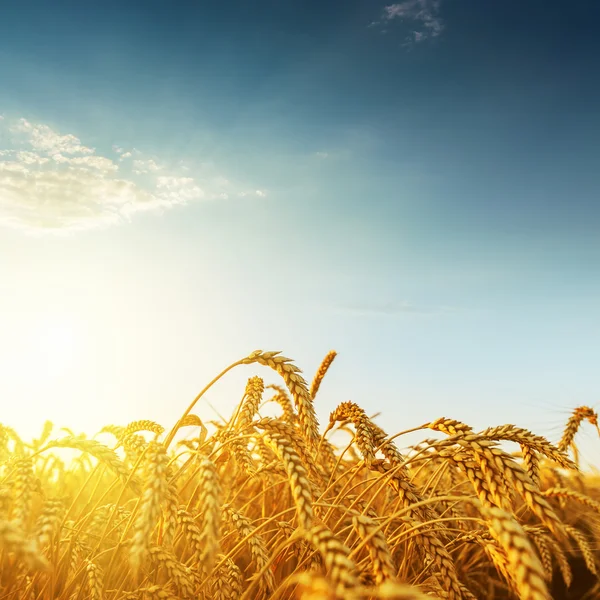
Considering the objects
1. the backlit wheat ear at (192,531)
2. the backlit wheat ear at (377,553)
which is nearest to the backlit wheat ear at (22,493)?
the backlit wheat ear at (192,531)

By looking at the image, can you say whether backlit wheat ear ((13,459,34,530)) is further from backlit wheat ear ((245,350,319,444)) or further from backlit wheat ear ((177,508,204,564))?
backlit wheat ear ((245,350,319,444))

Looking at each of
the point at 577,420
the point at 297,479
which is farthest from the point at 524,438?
the point at 577,420

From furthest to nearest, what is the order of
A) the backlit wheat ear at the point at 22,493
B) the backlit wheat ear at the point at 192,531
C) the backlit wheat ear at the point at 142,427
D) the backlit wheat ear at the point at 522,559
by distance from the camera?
the backlit wheat ear at the point at 142,427 → the backlit wheat ear at the point at 192,531 → the backlit wheat ear at the point at 22,493 → the backlit wheat ear at the point at 522,559

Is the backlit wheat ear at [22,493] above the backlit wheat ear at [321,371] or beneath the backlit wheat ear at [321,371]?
beneath

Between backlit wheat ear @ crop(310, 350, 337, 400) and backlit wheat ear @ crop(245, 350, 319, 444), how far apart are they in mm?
1783

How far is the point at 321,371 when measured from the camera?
4219mm

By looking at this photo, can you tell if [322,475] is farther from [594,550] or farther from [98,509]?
[594,550]

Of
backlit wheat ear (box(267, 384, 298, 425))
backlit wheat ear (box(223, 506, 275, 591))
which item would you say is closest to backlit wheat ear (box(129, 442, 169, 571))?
backlit wheat ear (box(223, 506, 275, 591))

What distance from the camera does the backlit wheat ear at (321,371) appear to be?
416 centimetres

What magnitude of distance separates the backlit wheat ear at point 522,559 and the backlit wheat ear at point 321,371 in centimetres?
279

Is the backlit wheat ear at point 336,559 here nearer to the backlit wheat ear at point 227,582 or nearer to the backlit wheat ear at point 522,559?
the backlit wheat ear at point 522,559

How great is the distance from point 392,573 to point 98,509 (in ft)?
7.37

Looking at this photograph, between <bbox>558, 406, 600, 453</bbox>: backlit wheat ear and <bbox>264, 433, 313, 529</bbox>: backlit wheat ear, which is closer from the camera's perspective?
<bbox>264, 433, 313, 529</bbox>: backlit wheat ear

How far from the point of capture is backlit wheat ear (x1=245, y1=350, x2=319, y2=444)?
7.52ft
